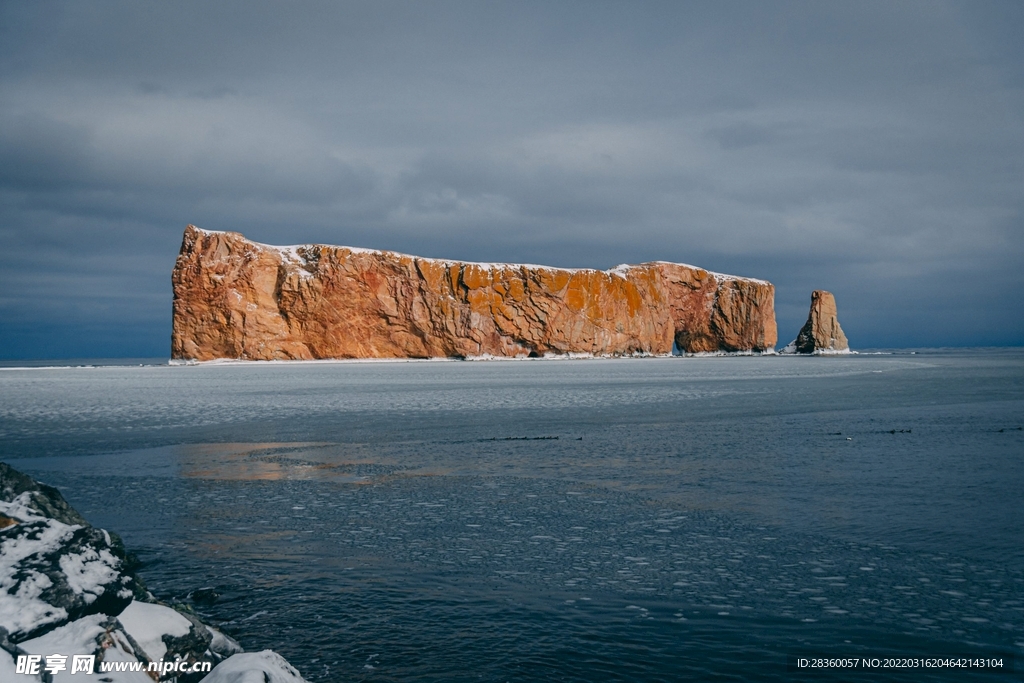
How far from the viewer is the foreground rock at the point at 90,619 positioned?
3410 millimetres

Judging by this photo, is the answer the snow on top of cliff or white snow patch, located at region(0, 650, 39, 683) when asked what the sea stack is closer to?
the snow on top of cliff

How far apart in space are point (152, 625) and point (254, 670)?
780 millimetres

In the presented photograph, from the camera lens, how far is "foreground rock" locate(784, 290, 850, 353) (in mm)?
95500

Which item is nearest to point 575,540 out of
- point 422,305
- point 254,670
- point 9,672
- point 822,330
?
point 254,670

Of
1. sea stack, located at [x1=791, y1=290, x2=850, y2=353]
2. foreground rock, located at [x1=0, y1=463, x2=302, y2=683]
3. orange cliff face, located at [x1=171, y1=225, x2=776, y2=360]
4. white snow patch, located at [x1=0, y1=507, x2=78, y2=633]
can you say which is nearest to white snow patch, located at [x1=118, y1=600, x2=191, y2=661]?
foreground rock, located at [x1=0, y1=463, x2=302, y2=683]

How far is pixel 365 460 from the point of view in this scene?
1061cm

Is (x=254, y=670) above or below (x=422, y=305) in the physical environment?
below

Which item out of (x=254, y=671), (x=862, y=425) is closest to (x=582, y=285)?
(x=862, y=425)

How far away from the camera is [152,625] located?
380 centimetres

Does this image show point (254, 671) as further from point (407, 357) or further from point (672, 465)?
point (407, 357)

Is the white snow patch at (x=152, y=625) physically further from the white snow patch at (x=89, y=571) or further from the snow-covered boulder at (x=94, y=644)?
the white snow patch at (x=89, y=571)

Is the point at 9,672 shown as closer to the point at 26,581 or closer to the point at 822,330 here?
the point at 26,581

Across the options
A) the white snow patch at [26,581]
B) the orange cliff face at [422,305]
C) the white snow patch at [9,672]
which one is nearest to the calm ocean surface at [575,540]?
the white snow patch at [26,581]

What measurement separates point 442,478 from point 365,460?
77.2 inches
